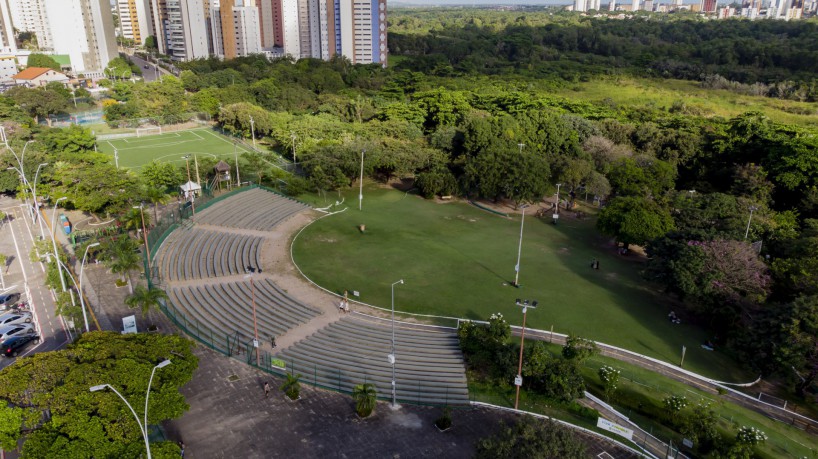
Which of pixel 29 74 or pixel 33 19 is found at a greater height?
pixel 33 19

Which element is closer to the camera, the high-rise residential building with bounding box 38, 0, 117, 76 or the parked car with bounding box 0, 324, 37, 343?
the parked car with bounding box 0, 324, 37, 343

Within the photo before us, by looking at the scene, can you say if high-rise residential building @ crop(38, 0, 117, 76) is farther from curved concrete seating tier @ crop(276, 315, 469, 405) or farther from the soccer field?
curved concrete seating tier @ crop(276, 315, 469, 405)

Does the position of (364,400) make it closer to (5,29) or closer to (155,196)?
(155,196)

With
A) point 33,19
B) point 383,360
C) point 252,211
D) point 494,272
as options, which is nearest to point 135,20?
point 33,19

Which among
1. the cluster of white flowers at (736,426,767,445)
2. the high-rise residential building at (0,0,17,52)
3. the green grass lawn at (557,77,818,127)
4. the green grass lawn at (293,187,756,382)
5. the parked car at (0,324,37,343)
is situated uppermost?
the high-rise residential building at (0,0,17,52)

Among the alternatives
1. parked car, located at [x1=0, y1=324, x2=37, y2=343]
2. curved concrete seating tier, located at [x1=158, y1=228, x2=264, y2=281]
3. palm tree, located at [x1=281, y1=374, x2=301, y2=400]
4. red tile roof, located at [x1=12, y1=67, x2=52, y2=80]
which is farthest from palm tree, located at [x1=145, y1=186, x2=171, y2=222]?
red tile roof, located at [x1=12, y1=67, x2=52, y2=80]

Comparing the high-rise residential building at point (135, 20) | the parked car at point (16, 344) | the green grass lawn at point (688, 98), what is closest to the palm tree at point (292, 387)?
the parked car at point (16, 344)

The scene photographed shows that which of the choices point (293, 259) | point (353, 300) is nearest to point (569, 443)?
point (353, 300)
